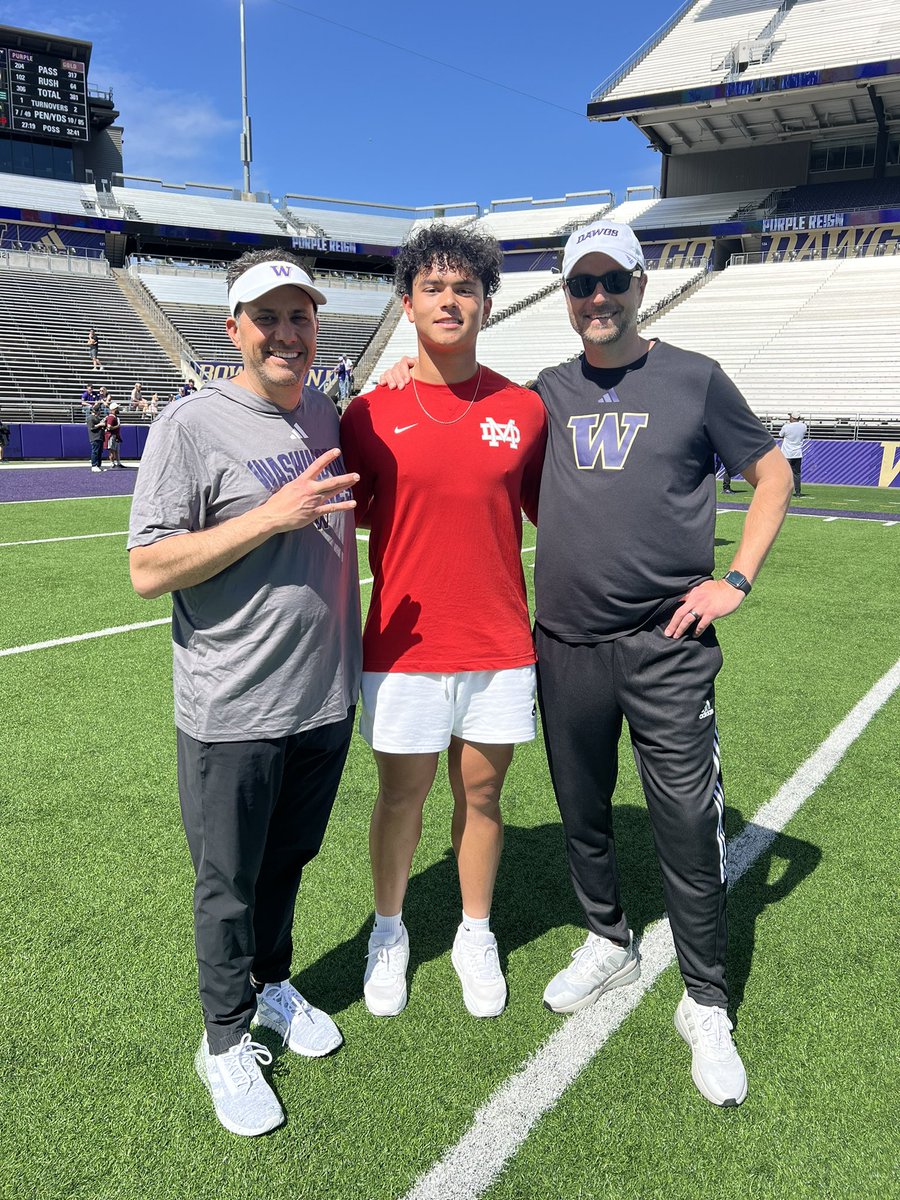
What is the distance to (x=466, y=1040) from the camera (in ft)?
7.36

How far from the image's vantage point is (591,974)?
2432mm

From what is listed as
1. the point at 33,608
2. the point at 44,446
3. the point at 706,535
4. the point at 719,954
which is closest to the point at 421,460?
the point at 706,535

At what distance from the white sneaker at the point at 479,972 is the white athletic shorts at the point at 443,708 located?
63cm

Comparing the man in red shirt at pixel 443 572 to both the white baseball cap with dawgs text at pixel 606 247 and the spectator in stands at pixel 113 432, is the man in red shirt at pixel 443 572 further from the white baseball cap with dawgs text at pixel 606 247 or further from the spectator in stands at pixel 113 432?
the spectator in stands at pixel 113 432

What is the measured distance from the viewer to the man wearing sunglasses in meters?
2.17

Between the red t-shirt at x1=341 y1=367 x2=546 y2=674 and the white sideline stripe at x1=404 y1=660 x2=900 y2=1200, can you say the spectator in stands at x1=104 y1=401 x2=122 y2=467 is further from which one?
the white sideline stripe at x1=404 y1=660 x2=900 y2=1200

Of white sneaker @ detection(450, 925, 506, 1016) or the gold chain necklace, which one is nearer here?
the gold chain necklace

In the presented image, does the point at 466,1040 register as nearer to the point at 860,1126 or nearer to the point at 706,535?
the point at 860,1126

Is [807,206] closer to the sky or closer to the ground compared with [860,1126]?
closer to the sky

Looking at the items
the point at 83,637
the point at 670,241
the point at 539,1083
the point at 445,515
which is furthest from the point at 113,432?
the point at 670,241

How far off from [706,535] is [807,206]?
40024 millimetres

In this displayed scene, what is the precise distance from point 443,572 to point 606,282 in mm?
904

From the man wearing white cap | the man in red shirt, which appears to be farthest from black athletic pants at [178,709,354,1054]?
the man in red shirt

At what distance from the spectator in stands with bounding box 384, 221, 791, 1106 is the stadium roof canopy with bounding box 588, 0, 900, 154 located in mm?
35373
